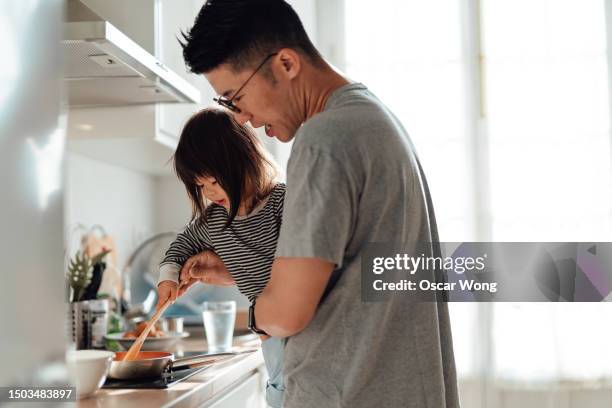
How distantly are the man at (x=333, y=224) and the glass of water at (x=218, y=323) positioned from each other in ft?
3.32

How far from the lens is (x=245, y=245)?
5.08 ft

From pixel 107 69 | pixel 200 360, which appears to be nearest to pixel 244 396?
pixel 200 360

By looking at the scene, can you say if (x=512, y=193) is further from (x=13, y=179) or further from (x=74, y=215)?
(x=13, y=179)

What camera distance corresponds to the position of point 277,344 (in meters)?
1.50

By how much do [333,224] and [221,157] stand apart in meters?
0.66

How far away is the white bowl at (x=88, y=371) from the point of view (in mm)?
1243

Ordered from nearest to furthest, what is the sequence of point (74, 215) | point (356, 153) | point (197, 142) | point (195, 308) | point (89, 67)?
point (356, 153), point (197, 142), point (89, 67), point (74, 215), point (195, 308)

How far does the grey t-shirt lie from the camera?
889mm

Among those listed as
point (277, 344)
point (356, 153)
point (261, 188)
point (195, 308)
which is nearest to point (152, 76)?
point (261, 188)

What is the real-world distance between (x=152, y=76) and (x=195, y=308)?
119 centimetres

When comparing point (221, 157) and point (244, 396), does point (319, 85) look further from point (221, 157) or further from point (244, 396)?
point (244, 396)

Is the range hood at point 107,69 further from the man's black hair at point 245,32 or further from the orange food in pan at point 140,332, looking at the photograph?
the orange food in pan at point 140,332

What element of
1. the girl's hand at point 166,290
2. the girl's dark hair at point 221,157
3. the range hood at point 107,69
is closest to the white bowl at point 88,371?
the girl's hand at point 166,290

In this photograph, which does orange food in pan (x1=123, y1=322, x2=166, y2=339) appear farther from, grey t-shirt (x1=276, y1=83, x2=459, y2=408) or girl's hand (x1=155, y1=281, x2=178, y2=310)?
grey t-shirt (x1=276, y1=83, x2=459, y2=408)
